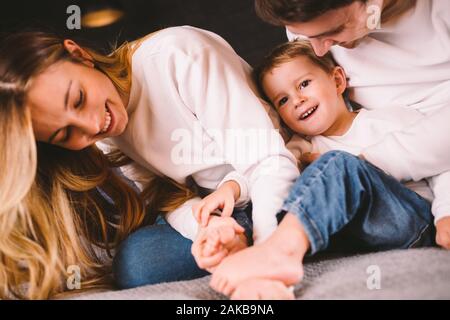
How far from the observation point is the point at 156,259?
912mm

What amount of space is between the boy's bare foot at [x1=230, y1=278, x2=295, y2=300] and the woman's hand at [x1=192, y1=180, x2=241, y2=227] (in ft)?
0.55

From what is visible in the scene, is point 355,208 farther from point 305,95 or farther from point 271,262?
point 305,95

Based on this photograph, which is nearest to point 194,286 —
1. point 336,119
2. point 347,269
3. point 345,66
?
point 347,269

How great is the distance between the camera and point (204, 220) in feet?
2.57

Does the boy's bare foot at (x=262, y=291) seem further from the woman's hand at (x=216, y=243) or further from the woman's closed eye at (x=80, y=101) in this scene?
the woman's closed eye at (x=80, y=101)

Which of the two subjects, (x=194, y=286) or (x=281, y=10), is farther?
(x=281, y=10)

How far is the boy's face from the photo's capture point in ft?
3.15

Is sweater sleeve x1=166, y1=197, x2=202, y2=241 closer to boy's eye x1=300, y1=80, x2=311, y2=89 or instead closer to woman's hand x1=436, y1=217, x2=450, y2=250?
boy's eye x1=300, y1=80, x2=311, y2=89

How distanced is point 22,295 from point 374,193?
25.0 inches

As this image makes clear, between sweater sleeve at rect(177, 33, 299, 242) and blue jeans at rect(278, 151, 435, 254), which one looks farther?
sweater sleeve at rect(177, 33, 299, 242)

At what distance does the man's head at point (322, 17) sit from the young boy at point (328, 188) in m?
0.11

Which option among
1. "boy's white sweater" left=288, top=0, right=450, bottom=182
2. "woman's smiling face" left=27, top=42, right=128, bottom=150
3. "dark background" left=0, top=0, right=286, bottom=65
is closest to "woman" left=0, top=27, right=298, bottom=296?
"woman's smiling face" left=27, top=42, right=128, bottom=150

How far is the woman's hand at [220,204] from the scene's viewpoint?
0.79 m

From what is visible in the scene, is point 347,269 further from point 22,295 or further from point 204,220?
point 22,295
